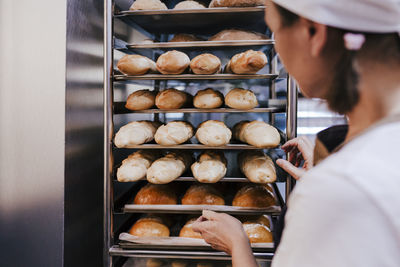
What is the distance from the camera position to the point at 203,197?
5.42 ft

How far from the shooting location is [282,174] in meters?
1.67

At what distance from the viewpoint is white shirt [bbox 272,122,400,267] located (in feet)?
1.47

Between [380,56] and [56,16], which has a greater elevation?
[56,16]

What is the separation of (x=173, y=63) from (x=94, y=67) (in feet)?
1.71

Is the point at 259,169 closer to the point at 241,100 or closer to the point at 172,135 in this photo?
the point at 241,100

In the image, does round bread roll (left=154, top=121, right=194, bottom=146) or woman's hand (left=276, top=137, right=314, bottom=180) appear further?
round bread roll (left=154, top=121, right=194, bottom=146)

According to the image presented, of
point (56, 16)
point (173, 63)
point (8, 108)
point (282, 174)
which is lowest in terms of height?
point (282, 174)

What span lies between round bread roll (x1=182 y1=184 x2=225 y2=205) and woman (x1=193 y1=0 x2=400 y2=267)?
1103mm

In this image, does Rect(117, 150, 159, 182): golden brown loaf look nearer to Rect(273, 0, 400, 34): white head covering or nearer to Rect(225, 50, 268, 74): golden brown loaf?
Rect(225, 50, 268, 74): golden brown loaf

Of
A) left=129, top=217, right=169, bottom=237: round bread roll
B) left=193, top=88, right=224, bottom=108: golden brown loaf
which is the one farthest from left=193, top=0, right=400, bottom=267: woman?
left=129, top=217, right=169, bottom=237: round bread roll

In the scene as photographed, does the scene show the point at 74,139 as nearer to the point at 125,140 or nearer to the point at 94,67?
the point at 125,140

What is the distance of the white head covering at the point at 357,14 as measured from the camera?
1.55 feet

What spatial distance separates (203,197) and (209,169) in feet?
0.66

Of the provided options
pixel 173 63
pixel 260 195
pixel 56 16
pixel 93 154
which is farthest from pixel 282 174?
pixel 56 16
